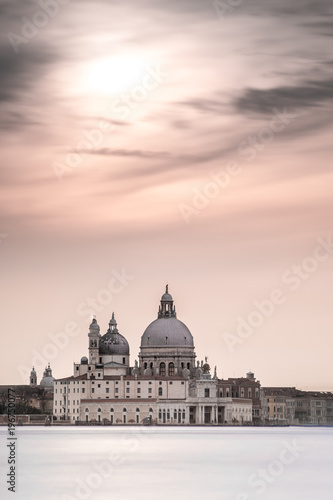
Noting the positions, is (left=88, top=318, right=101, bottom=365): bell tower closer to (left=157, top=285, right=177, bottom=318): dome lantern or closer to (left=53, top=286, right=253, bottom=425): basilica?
(left=53, top=286, right=253, bottom=425): basilica

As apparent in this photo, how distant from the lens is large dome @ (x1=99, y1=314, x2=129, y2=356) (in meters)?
146

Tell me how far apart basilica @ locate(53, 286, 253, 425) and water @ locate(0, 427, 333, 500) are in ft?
195

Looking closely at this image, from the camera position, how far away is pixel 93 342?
145 meters

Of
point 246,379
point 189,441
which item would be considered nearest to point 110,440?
point 189,441

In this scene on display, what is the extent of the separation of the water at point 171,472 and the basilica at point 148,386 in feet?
195

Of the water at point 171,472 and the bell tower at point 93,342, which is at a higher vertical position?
the bell tower at point 93,342

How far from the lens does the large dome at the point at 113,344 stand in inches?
5743

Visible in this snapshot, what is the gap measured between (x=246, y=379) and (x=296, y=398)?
20.1m

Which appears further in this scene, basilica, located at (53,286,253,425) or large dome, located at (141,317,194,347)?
large dome, located at (141,317,194,347)

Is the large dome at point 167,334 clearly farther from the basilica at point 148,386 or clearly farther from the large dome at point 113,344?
the large dome at point 113,344

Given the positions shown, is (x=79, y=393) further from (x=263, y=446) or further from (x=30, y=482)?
(x=30, y=482)

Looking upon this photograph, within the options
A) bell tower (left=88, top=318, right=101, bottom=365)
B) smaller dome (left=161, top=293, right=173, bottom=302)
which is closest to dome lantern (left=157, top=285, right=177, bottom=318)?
smaller dome (left=161, top=293, right=173, bottom=302)

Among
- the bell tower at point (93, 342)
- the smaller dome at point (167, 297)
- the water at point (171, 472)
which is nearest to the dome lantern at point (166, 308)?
the smaller dome at point (167, 297)

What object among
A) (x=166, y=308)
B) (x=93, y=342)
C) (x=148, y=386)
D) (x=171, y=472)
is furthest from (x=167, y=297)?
(x=171, y=472)
